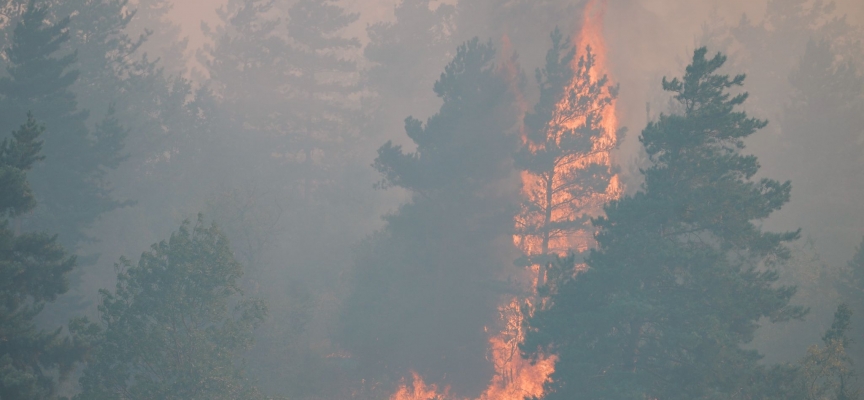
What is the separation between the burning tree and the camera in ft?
102

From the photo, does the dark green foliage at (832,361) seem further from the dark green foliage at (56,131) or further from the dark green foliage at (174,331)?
the dark green foliage at (56,131)

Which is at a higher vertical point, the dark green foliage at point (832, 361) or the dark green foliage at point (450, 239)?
the dark green foliage at point (450, 239)

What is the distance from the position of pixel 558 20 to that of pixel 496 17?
6.78 metres

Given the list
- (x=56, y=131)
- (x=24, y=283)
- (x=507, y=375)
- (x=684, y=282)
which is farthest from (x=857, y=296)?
(x=56, y=131)

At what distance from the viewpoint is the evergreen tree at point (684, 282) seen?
17484 mm

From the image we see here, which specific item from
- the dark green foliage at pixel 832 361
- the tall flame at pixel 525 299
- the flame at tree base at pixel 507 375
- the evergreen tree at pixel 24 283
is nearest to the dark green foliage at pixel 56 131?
the evergreen tree at pixel 24 283

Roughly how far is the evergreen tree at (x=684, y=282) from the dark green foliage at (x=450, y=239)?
534 inches

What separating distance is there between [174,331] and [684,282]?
62.7ft

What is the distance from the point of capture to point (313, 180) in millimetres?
56469

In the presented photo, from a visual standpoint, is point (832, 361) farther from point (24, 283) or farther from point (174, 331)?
point (24, 283)

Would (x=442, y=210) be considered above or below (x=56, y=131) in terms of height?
below

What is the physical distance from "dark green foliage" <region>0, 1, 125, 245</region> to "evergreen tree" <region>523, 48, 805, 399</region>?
79.6 feet

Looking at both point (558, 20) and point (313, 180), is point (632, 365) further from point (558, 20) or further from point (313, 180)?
point (313, 180)

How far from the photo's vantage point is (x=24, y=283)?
1622 cm
